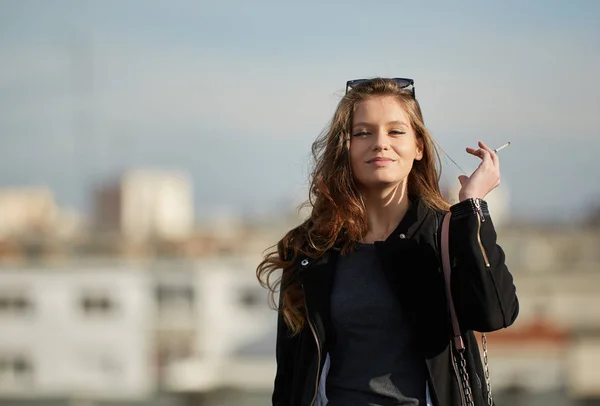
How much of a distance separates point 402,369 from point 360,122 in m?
0.73

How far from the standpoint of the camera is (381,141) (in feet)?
9.05

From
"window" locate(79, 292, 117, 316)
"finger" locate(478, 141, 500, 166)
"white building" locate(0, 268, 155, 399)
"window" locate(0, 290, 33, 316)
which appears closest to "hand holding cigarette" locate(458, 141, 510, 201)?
"finger" locate(478, 141, 500, 166)

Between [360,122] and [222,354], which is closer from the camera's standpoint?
[360,122]

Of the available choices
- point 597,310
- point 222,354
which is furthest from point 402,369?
point 222,354

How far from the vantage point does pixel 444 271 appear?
8.49ft

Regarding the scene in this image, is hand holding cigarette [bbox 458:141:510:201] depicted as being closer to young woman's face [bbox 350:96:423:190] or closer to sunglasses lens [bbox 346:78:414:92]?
→ young woman's face [bbox 350:96:423:190]

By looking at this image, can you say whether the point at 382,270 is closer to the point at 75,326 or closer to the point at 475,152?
the point at 475,152

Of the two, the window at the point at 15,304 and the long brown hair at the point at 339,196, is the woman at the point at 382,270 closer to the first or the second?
the long brown hair at the point at 339,196

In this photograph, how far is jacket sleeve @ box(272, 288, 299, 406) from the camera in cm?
284

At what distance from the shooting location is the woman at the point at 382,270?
2521mm

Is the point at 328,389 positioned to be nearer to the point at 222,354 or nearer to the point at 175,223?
the point at 222,354

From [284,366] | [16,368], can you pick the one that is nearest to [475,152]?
[284,366]

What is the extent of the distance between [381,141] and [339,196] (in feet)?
0.70

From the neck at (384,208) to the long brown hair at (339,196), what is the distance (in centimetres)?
3
